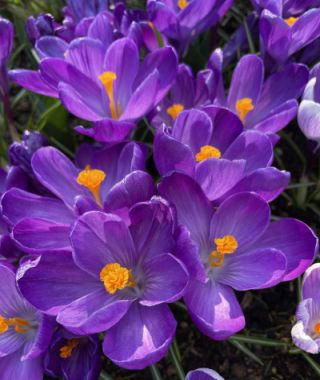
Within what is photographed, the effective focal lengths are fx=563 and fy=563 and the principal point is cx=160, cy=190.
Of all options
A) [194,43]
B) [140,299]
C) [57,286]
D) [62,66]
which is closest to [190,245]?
[140,299]

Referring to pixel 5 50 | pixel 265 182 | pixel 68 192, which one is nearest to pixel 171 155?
pixel 265 182

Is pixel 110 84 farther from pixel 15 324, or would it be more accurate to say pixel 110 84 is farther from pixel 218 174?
pixel 15 324

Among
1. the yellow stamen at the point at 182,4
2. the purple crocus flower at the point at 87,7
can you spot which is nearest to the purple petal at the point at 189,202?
the yellow stamen at the point at 182,4

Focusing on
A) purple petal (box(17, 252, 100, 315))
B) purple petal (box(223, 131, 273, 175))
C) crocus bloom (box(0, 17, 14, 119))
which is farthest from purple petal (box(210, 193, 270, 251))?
crocus bloom (box(0, 17, 14, 119))

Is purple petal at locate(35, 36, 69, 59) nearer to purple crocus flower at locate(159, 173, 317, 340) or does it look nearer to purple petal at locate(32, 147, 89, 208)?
purple petal at locate(32, 147, 89, 208)

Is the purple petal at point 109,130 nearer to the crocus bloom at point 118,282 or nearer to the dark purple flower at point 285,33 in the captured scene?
the crocus bloom at point 118,282

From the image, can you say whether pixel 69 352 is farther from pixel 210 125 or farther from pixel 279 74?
pixel 279 74

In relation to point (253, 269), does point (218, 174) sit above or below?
above
